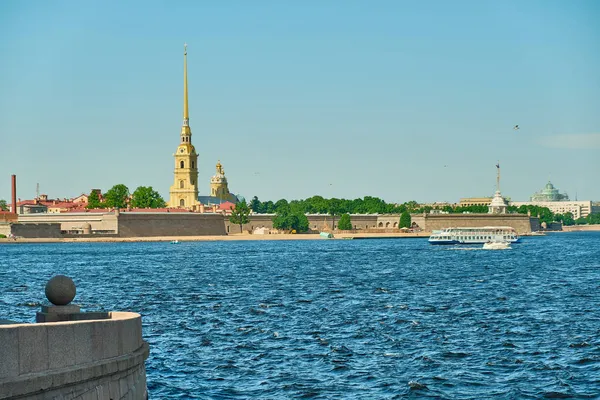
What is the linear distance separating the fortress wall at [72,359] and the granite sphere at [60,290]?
0.67 meters

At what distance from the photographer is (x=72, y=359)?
1111cm

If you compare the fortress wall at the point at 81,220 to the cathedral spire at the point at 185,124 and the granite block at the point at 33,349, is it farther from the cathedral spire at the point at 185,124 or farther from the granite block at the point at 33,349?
the granite block at the point at 33,349

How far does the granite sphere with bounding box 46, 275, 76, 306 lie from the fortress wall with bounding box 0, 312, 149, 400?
670mm

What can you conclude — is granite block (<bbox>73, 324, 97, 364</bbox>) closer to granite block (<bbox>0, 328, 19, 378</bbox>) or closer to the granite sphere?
granite block (<bbox>0, 328, 19, 378</bbox>)

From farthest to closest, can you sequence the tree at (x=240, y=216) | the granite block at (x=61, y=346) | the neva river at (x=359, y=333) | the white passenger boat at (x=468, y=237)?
the tree at (x=240, y=216), the white passenger boat at (x=468, y=237), the neva river at (x=359, y=333), the granite block at (x=61, y=346)

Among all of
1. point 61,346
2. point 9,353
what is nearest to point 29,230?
point 61,346

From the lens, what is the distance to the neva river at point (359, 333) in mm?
20625

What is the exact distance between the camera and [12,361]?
33.4 ft

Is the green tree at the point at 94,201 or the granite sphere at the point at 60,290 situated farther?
the green tree at the point at 94,201

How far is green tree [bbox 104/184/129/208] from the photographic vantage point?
Result: 585 ft

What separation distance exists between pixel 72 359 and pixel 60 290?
1.58 meters

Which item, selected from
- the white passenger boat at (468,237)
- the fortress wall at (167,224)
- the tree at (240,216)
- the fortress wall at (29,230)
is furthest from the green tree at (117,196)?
the white passenger boat at (468,237)

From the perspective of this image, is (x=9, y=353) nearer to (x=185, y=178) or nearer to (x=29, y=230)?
(x=29, y=230)

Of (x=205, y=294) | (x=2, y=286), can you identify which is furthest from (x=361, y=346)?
(x=2, y=286)
